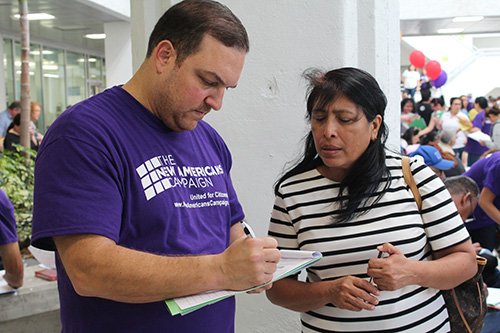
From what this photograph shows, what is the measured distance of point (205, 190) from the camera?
150 centimetres

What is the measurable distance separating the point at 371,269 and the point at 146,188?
0.77m

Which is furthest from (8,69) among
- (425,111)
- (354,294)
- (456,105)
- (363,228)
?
(354,294)

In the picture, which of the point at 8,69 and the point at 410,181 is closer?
the point at 410,181

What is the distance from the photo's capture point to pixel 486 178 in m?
3.98

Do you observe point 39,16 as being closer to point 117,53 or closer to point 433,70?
point 117,53

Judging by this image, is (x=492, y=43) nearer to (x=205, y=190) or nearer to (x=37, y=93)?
(x=37, y=93)

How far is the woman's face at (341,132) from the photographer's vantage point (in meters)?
1.75

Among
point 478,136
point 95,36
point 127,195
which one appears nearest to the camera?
point 127,195

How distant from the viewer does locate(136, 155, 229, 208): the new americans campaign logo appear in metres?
1.34

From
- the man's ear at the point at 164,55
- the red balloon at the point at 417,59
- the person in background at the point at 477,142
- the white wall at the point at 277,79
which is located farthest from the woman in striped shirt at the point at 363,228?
the red balloon at the point at 417,59

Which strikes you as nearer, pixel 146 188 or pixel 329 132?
pixel 146 188

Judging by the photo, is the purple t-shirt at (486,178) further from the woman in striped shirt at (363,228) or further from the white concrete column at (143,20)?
the white concrete column at (143,20)

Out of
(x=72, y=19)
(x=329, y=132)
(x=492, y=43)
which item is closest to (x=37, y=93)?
(x=72, y=19)

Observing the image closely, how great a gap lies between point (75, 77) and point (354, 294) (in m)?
15.4
